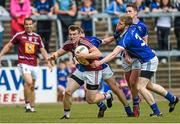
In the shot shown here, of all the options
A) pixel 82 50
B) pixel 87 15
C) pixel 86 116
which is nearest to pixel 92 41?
pixel 82 50

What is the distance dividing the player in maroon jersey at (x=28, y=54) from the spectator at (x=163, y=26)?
5.93m

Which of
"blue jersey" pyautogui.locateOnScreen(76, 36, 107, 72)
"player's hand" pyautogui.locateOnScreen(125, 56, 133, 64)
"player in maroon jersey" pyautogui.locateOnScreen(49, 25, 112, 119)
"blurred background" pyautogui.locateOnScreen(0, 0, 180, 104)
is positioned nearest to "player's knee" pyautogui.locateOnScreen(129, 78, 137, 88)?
"player's hand" pyautogui.locateOnScreen(125, 56, 133, 64)

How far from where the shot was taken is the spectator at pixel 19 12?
85.6ft

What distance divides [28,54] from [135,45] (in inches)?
198

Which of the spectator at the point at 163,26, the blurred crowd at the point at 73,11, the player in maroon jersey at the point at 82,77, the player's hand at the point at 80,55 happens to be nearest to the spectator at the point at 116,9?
the blurred crowd at the point at 73,11

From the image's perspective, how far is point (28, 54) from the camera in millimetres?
22438

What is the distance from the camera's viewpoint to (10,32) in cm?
2802

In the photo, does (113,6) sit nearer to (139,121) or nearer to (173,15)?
(173,15)

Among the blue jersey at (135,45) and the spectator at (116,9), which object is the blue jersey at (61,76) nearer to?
the spectator at (116,9)

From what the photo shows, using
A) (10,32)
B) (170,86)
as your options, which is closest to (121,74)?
(170,86)

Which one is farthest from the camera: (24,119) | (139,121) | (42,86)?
(42,86)

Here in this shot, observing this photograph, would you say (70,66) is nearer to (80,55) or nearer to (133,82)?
(133,82)

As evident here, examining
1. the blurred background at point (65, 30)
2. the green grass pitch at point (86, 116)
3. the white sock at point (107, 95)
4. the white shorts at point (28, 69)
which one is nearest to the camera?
the green grass pitch at point (86, 116)

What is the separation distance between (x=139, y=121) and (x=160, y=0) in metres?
11.2
